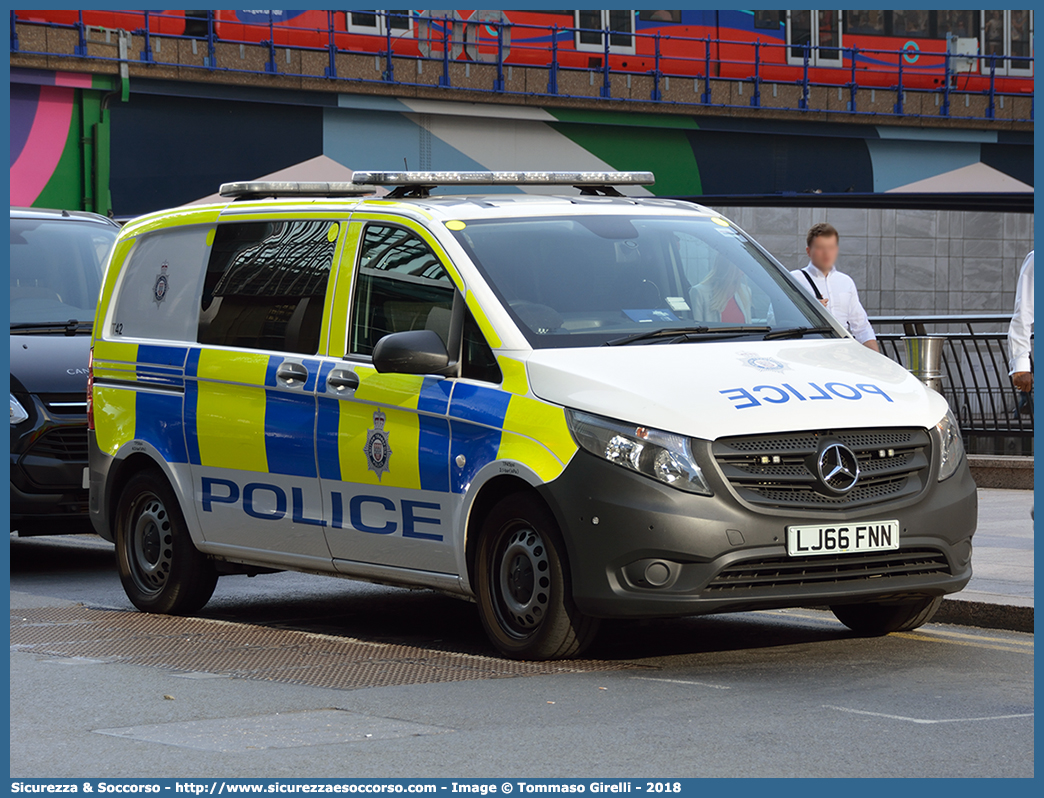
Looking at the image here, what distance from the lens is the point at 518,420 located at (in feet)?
22.6

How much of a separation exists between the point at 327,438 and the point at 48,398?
362 cm

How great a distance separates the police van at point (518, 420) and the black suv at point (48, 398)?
1461 millimetres

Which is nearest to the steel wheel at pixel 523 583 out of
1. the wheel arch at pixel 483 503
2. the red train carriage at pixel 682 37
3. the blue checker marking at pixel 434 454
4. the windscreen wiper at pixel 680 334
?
the wheel arch at pixel 483 503

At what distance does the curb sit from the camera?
7.91 metres

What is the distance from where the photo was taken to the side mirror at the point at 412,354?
721cm

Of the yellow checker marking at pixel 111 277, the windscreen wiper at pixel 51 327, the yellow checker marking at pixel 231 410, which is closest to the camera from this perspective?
the yellow checker marking at pixel 231 410

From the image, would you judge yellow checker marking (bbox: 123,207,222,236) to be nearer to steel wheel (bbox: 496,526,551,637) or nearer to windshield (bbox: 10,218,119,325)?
windshield (bbox: 10,218,119,325)

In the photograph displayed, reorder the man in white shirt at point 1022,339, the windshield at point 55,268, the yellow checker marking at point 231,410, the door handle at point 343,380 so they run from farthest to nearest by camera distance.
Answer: the windshield at point 55,268
the yellow checker marking at point 231,410
the man in white shirt at point 1022,339
the door handle at point 343,380

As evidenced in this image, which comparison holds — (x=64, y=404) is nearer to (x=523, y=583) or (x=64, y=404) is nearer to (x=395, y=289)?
(x=395, y=289)

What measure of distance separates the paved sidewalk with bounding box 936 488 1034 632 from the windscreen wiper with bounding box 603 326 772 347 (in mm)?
1814

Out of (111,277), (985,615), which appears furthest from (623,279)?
(111,277)

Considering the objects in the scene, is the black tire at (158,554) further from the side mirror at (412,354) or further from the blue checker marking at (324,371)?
the side mirror at (412,354)

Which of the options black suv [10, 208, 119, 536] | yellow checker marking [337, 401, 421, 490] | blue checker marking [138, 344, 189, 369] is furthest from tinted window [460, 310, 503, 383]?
black suv [10, 208, 119, 536]

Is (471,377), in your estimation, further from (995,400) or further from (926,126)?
(926,126)
